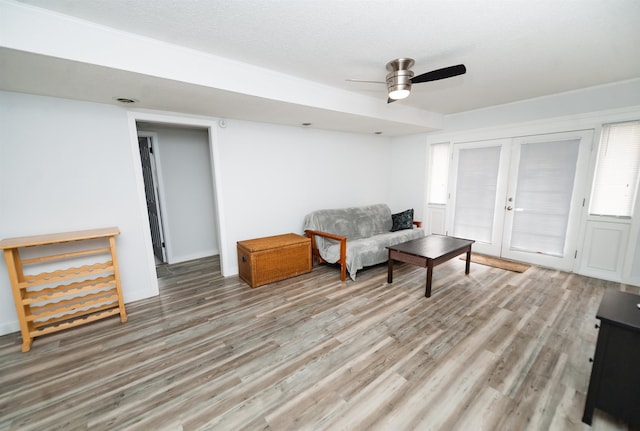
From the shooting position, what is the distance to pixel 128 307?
9.04 ft

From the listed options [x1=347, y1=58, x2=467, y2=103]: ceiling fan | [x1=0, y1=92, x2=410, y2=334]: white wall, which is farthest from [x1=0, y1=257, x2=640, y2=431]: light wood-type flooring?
[x1=347, y1=58, x2=467, y2=103]: ceiling fan

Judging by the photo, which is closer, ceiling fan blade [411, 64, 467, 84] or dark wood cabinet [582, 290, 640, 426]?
dark wood cabinet [582, 290, 640, 426]

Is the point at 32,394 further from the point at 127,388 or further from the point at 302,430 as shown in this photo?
the point at 302,430

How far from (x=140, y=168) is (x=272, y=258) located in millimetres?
1868

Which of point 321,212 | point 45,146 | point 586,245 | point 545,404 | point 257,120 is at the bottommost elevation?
point 545,404

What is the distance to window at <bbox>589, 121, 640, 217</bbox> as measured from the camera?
118 inches

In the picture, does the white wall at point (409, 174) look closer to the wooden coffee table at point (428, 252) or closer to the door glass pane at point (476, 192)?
the door glass pane at point (476, 192)

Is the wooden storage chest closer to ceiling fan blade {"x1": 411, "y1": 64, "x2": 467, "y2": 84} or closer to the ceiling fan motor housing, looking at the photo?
the ceiling fan motor housing

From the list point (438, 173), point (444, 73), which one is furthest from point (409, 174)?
point (444, 73)

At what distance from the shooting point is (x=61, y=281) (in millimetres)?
2467

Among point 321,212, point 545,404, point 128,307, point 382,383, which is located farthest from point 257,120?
point 545,404

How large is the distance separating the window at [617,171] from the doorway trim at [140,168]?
500 centimetres

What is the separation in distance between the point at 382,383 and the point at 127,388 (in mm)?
1760

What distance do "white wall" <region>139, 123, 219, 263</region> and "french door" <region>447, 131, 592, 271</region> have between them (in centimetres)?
446
